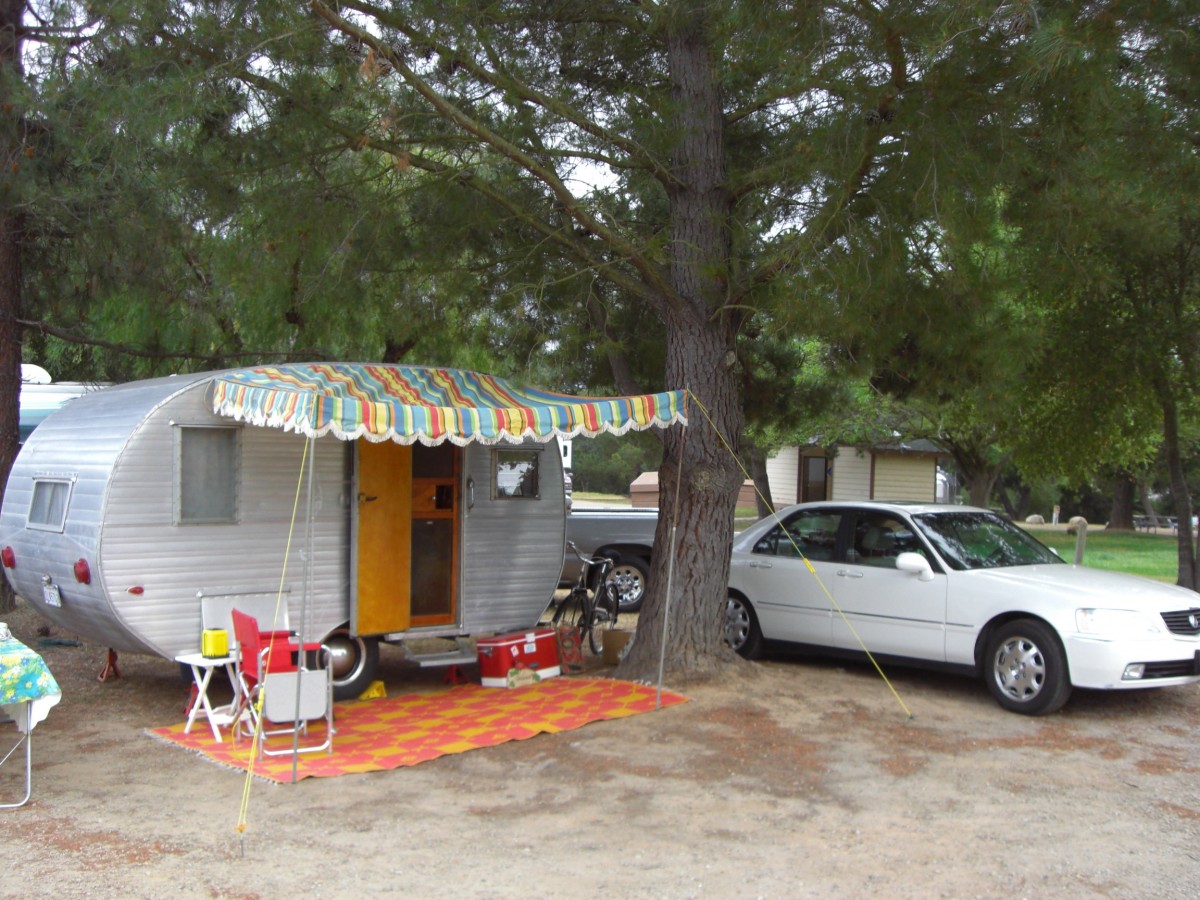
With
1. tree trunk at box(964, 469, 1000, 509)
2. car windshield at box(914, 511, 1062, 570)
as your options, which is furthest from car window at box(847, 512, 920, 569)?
tree trunk at box(964, 469, 1000, 509)

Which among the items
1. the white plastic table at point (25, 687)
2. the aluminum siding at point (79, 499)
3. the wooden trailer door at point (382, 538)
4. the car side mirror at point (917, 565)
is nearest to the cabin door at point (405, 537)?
the wooden trailer door at point (382, 538)

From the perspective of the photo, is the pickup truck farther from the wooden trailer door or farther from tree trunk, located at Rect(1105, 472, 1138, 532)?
tree trunk, located at Rect(1105, 472, 1138, 532)

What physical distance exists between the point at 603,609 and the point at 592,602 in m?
0.31

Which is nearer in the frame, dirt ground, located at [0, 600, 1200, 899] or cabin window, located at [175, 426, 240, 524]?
dirt ground, located at [0, 600, 1200, 899]

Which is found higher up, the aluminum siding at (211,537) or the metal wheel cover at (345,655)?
the aluminum siding at (211,537)

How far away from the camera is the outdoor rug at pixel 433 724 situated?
679 centimetres

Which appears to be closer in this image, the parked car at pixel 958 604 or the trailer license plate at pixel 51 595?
the parked car at pixel 958 604

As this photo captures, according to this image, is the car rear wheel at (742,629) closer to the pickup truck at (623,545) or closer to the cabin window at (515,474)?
the cabin window at (515,474)

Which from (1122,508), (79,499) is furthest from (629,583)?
(1122,508)

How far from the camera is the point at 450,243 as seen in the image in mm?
10234

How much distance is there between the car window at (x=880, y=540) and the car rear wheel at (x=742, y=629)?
3.52ft

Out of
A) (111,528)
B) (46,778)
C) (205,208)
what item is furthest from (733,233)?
(46,778)

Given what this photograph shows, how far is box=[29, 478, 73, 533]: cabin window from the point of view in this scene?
8.02 m

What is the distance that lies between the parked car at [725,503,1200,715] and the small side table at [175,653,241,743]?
427cm
